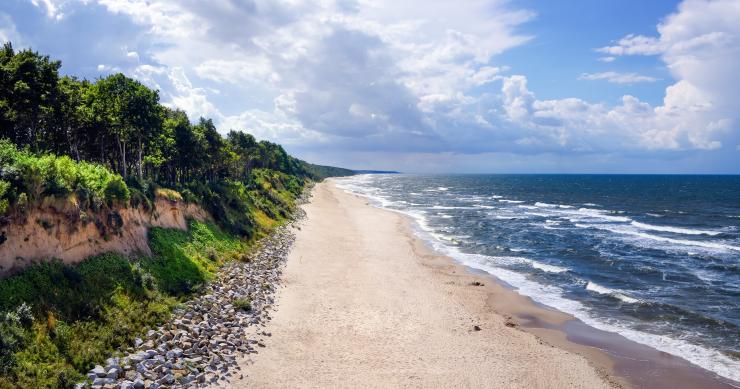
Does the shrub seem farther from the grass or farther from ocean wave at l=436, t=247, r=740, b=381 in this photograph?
ocean wave at l=436, t=247, r=740, b=381

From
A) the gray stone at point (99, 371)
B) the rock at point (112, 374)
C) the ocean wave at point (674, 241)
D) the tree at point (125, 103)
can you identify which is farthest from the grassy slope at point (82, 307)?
the ocean wave at point (674, 241)

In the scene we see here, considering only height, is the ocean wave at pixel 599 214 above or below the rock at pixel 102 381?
below

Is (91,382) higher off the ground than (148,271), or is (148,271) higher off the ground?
(148,271)

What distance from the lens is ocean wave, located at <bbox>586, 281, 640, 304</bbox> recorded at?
3159 centimetres

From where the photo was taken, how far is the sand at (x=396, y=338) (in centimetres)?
1902

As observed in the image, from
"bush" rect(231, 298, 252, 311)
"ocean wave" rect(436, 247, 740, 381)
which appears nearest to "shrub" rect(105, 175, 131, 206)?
"bush" rect(231, 298, 252, 311)

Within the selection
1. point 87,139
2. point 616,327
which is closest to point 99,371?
point 616,327

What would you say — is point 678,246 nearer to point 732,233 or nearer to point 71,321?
point 732,233

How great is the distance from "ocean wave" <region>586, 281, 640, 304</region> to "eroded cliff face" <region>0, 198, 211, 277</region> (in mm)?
34887

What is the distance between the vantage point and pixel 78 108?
119 ft

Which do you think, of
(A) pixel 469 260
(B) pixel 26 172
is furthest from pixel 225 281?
(A) pixel 469 260

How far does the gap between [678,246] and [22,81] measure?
68340 millimetres

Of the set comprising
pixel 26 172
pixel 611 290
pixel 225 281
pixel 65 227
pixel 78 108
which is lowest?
pixel 611 290

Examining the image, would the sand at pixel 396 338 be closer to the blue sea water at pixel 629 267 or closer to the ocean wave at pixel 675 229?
the blue sea water at pixel 629 267
